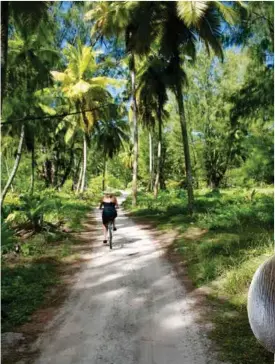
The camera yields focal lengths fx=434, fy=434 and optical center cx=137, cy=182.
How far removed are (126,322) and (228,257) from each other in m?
3.55

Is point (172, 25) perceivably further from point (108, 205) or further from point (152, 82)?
point (108, 205)

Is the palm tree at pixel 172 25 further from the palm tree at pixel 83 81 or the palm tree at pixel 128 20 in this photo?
the palm tree at pixel 83 81

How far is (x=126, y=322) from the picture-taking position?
589 cm

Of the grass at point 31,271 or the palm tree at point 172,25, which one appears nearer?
the grass at point 31,271

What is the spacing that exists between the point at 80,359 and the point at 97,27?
55.5 feet

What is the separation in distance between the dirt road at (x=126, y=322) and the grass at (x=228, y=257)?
36cm

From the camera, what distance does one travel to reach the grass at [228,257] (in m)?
5.11

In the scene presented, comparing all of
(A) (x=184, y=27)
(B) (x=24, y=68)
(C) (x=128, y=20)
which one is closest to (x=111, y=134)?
(C) (x=128, y=20)

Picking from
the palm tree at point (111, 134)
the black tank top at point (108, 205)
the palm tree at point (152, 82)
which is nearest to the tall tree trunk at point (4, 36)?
the black tank top at point (108, 205)

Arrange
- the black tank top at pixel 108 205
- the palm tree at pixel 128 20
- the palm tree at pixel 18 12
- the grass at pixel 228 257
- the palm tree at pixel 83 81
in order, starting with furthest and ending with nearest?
1. the palm tree at pixel 83 81
2. the palm tree at pixel 128 20
3. the black tank top at pixel 108 205
4. the palm tree at pixel 18 12
5. the grass at pixel 228 257

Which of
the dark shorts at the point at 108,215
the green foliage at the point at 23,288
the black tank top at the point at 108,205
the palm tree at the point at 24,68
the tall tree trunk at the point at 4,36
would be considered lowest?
the green foliage at the point at 23,288

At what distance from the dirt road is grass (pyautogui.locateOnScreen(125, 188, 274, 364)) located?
0.36 metres

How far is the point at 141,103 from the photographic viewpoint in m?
26.2

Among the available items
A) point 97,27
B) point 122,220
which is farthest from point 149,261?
point 97,27
